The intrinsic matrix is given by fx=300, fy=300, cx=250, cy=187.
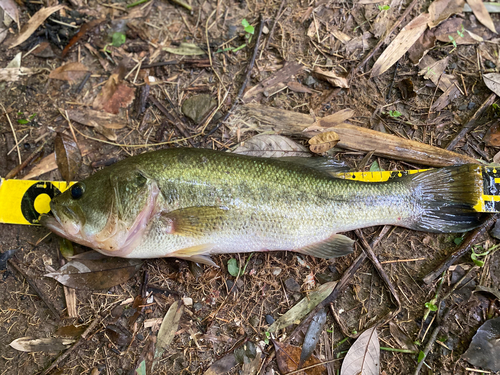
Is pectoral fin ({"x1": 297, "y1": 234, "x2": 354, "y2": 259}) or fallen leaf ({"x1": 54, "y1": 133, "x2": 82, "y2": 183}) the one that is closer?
pectoral fin ({"x1": 297, "y1": 234, "x2": 354, "y2": 259})

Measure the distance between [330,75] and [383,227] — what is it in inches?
69.9

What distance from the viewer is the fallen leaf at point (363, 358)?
9.55 feet

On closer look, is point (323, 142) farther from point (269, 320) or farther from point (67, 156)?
point (67, 156)

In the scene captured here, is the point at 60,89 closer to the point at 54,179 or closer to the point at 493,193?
the point at 54,179

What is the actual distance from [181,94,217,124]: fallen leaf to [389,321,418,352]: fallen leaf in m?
2.95

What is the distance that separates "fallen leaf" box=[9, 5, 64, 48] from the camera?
3.39 meters

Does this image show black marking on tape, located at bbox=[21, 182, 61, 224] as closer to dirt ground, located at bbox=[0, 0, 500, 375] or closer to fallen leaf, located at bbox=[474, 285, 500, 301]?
dirt ground, located at bbox=[0, 0, 500, 375]

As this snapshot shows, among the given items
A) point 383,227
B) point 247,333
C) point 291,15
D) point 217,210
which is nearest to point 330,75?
point 291,15

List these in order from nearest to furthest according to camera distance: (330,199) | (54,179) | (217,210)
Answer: (217,210), (330,199), (54,179)

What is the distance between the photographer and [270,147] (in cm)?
321

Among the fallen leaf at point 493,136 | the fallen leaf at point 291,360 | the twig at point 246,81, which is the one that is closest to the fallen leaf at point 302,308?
the fallen leaf at point 291,360

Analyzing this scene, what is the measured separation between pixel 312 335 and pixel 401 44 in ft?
11.0

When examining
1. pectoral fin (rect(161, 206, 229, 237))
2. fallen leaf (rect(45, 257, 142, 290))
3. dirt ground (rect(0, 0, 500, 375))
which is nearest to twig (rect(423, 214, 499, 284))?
dirt ground (rect(0, 0, 500, 375))

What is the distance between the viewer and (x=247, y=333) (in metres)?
2.99
